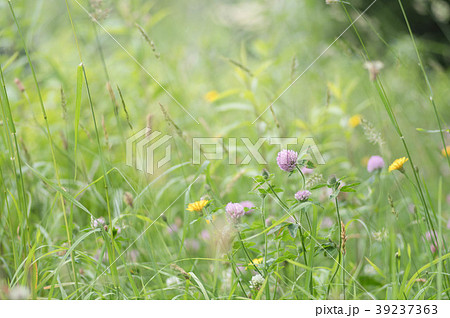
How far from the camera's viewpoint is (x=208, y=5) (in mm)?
3240

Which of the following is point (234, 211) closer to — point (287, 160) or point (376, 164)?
point (287, 160)

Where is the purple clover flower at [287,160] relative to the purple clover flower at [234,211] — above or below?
above

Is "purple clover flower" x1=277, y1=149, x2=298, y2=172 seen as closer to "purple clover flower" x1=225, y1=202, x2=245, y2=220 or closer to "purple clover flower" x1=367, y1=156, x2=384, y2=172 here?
"purple clover flower" x1=225, y1=202, x2=245, y2=220

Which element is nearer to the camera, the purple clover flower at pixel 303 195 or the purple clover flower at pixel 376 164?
the purple clover flower at pixel 303 195

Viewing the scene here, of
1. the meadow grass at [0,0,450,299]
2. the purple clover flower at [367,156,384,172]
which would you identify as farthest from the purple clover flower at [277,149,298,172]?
the purple clover flower at [367,156,384,172]

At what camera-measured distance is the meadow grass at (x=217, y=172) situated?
0.66 metres

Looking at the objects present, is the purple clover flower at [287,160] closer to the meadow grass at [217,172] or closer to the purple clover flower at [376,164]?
the meadow grass at [217,172]

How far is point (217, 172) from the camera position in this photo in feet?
4.46

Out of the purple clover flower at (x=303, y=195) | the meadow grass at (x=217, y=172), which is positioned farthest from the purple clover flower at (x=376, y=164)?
the purple clover flower at (x=303, y=195)

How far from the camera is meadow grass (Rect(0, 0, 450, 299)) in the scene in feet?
2.16

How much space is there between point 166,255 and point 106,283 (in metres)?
0.14

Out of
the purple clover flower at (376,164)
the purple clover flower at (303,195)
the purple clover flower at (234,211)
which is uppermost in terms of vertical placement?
the purple clover flower at (376,164)
